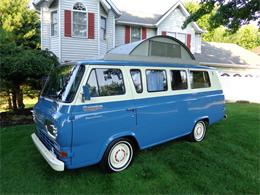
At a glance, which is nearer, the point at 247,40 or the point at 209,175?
the point at 209,175

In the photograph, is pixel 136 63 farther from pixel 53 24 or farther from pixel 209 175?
pixel 53 24

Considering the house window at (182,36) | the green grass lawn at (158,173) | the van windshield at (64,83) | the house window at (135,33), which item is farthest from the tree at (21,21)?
the van windshield at (64,83)

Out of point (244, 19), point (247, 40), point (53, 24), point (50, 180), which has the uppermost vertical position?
point (247, 40)

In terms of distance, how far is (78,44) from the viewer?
13.2 metres

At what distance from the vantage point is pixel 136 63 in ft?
15.3

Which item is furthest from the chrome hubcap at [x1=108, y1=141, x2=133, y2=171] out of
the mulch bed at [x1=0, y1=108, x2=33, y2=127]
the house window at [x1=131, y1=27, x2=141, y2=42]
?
the house window at [x1=131, y1=27, x2=141, y2=42]

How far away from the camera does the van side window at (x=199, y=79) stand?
591 centimetres

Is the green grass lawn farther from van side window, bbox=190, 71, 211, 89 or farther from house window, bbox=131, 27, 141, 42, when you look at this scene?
house window, bbox=131, 27, 141, 42

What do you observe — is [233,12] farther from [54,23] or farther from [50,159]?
[54,23]

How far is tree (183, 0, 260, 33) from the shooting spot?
27.7ft

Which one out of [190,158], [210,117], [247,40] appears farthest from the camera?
[247,40]

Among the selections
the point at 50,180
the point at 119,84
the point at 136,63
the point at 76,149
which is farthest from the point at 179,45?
the point at 50,180

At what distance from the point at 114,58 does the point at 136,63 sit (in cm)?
47

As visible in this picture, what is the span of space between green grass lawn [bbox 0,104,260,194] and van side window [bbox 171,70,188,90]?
1564 mm
